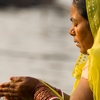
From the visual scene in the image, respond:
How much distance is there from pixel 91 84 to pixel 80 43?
38cm

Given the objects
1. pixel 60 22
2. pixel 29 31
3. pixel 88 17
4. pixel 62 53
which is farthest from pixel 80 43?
pixel 60 22

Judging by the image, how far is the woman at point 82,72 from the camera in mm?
2838

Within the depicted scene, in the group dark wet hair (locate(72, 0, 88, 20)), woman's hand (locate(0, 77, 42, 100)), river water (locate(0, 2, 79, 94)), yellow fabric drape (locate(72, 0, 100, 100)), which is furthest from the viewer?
river water (locate(0, 2, 79, 94))

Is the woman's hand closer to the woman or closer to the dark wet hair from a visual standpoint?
the woman

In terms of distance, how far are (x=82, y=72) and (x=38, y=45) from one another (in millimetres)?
6817

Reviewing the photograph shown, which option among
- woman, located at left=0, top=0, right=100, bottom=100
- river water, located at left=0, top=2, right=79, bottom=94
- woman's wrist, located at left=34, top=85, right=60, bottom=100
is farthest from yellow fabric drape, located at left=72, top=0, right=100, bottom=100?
river water, located at left=0, top=2, right=79, bottom=94

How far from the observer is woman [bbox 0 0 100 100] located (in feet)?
9.31

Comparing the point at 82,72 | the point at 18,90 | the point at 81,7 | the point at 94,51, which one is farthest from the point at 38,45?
the point at 94,51

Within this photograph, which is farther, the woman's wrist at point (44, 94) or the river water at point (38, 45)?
the river water at point (38, 45)

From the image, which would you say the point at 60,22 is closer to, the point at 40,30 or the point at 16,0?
the point at 40,30

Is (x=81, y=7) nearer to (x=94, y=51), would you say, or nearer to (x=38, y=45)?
(x=94, y=51)

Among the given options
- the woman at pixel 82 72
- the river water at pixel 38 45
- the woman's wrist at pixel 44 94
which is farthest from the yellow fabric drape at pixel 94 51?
the river water at pixel 38 45

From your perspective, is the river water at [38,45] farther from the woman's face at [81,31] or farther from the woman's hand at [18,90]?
the woman's face at [81,31]

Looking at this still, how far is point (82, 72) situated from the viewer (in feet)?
9.74
